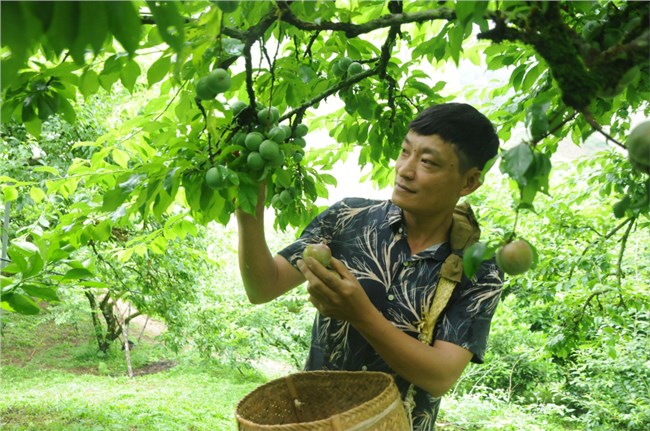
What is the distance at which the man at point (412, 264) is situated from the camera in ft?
5.24

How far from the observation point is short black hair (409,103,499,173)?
5.59 ft

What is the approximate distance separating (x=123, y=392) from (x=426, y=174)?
260 inches

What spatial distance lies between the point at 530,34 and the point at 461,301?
0.90 m

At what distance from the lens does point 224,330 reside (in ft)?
28.9

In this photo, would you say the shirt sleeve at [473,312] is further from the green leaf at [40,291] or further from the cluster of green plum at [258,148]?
the green leaf at [40,291]

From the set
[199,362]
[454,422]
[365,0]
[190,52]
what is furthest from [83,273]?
[199,362]

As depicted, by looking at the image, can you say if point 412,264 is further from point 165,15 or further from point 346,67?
point 165,15

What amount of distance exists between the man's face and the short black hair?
19 mm

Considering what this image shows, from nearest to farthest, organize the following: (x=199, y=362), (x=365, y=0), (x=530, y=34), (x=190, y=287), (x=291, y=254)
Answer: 1. (x=530, y=34)
2. (x=291, y=254)
3. (x=365, y=0)
4. (x=190, y=287)
5. (x=199, y=362)

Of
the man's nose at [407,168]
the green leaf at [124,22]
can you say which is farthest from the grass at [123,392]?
the green leaf at [124,22]

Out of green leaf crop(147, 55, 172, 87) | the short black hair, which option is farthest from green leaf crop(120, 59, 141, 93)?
the short black hair

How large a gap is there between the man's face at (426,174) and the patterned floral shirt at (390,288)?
0.50ft

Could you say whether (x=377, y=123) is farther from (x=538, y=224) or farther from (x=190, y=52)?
(x=538, y=224)

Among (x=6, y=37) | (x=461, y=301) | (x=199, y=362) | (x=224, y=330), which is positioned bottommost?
(x=199, y=362)
